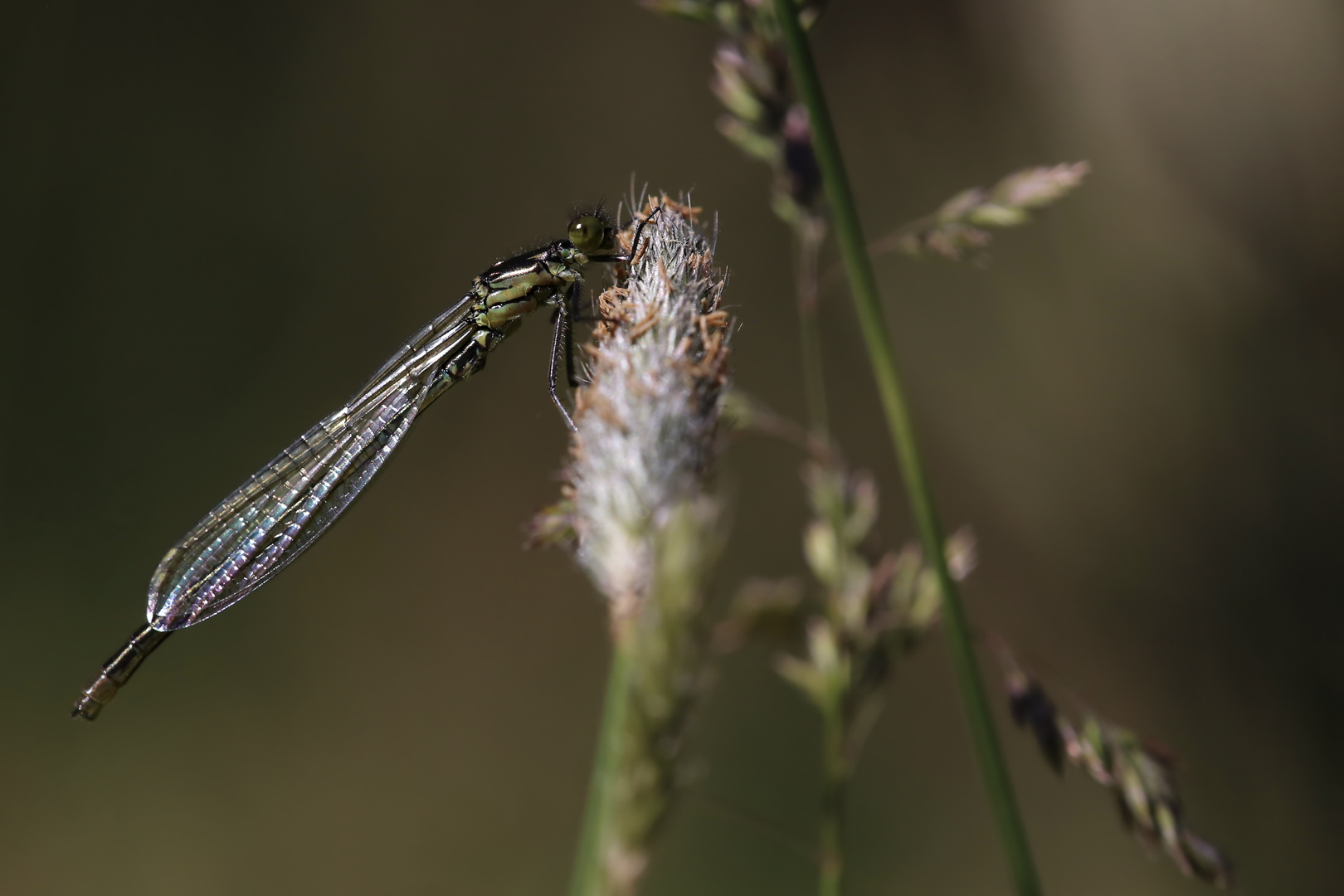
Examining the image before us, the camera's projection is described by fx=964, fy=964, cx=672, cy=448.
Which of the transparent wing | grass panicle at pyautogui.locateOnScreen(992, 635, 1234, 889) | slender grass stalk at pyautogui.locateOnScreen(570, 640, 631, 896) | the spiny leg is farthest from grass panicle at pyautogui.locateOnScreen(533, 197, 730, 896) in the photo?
the transparent wing

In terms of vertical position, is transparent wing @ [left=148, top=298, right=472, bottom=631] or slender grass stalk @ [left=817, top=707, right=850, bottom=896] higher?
transparent wing @ [left=148, top=298, right=472, bottom=631]

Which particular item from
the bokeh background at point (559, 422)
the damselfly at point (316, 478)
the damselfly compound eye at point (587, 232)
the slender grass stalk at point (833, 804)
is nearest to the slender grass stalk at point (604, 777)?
the slender grass stalk at point (833, 804)

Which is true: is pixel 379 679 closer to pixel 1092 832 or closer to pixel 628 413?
pixel 1092 832

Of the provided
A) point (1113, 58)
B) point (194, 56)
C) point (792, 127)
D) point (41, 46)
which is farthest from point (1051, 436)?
point (41, 46)

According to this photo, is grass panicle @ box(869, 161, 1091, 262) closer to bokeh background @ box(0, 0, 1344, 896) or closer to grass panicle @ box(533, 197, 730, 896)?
grass panicle @ box(533, 197, 730, 896)

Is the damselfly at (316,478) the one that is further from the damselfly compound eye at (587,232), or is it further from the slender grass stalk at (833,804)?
the slender grass stalk at (833,804)

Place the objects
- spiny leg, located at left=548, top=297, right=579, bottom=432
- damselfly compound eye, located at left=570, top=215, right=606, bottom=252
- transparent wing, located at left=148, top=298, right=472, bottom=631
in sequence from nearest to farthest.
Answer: damselfly compound eye, located at left=570, top=215, right=606, bottom=252
spiny leg, located at left=548, top=297, right=579, bottom=432
transparent wing, located at left=148, top=298, right=472, bottom=631
